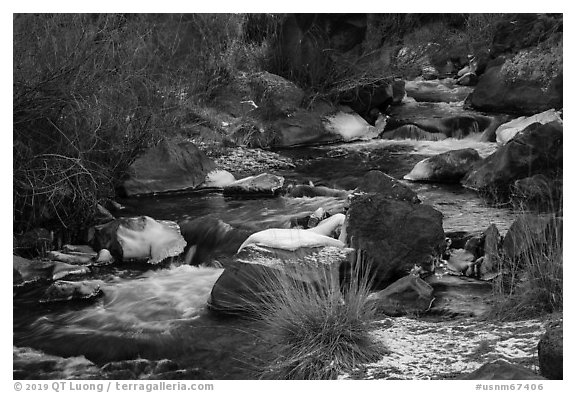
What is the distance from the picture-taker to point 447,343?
5.18 m

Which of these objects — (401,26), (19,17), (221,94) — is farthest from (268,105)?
(19,17)

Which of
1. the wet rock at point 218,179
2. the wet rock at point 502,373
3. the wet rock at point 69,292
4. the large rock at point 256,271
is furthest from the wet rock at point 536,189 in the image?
the wet rock at point 69,292

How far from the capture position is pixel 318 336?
16.1 feet

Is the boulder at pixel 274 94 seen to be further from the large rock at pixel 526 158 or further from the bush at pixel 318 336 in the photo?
the bush at pixel 318 336

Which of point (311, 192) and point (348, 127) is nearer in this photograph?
point (311, 192)

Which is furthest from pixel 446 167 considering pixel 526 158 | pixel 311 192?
pixel 311 192

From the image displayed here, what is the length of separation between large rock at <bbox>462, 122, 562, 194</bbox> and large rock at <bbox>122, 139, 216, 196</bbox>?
385 centimetres

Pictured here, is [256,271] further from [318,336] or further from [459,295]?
[459,295]

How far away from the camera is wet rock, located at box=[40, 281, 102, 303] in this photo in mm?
6777

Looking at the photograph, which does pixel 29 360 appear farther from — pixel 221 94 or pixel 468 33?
pixel 468 33

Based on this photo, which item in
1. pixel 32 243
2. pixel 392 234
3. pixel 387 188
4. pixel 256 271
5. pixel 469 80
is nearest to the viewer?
pixel 256 271

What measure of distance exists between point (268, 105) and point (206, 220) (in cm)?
571

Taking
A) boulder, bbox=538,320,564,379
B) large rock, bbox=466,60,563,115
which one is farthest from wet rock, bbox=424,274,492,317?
large rock, bbox=466,60,563,115

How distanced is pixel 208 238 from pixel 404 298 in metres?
2.87
